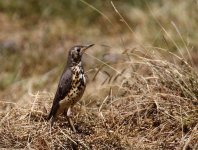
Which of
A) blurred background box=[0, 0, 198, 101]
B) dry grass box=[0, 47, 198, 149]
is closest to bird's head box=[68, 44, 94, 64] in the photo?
dry grass box=[0, 47, 198, 149]

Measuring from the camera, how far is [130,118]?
6953mm

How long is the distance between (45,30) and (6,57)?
41.1 inches

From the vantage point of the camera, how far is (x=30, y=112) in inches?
274

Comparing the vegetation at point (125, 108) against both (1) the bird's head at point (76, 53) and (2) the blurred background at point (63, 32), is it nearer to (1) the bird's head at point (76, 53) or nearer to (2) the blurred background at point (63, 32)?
(2) the blurred background at point (63, 32)

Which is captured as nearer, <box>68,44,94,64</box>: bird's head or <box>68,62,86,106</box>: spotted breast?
<box>68,62,86,106</box>: spotted breast

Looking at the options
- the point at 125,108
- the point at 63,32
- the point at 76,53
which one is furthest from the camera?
the point at 63,32

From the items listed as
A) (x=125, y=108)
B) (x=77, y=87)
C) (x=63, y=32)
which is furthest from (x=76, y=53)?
(x=63, y=32)

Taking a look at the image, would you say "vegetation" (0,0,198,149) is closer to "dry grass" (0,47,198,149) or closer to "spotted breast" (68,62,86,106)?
"dry grass" (0,47,198,149)

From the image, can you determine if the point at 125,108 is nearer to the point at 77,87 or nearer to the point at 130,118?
the point at 130,118

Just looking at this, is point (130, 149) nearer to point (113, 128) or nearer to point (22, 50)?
point (113, 128)

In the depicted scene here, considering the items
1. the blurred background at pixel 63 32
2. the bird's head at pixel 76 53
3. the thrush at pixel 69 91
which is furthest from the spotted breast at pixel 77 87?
the blurred background at pixel 63 32

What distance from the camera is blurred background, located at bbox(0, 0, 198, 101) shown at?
9750 millimetres

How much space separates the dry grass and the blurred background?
2.10 metres

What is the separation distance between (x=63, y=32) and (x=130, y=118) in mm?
4526
